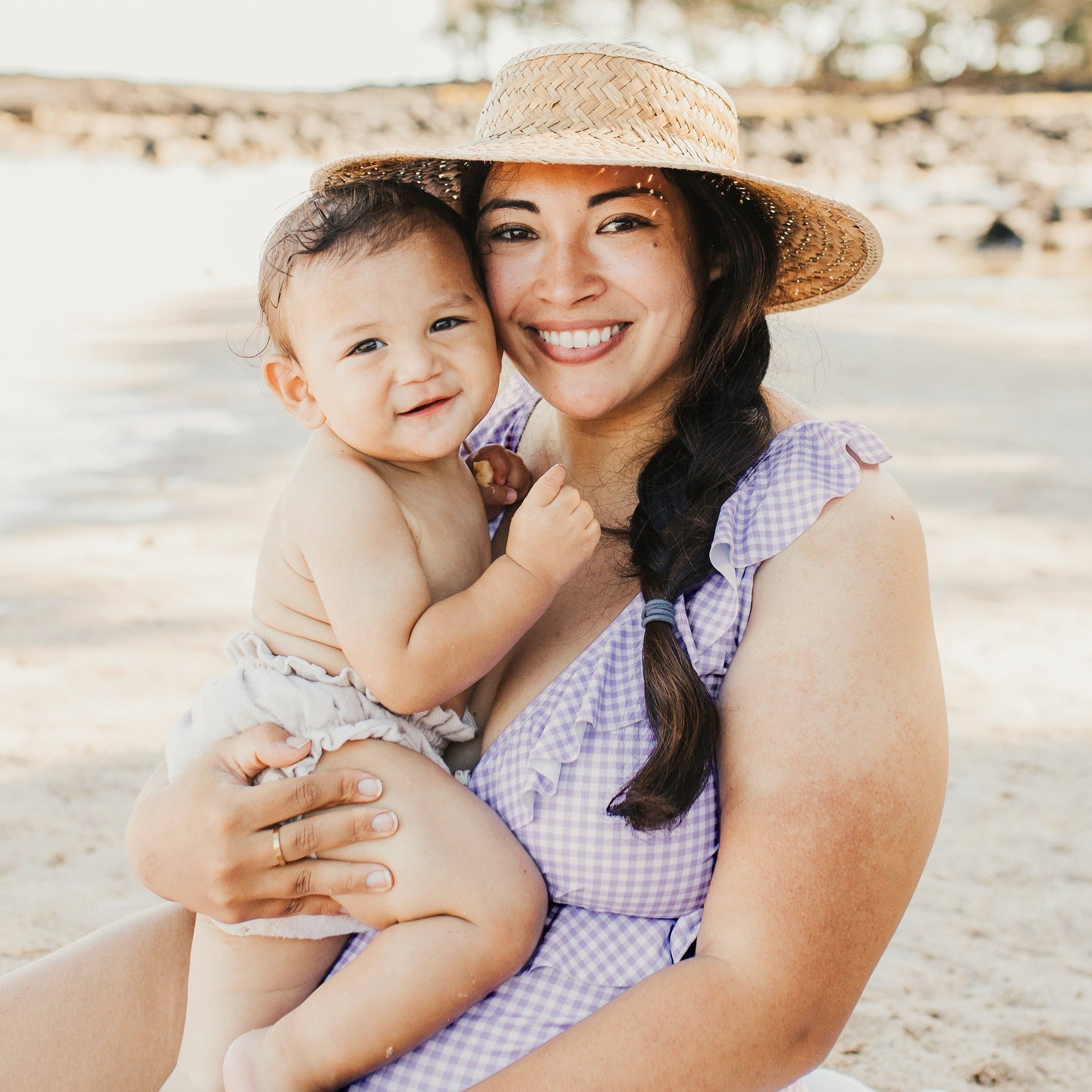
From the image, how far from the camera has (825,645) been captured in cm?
150

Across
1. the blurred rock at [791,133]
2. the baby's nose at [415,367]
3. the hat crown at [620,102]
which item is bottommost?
the baby's nose at [415,367]

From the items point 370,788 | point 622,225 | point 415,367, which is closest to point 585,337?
point 622,225

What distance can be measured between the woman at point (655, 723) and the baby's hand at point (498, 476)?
176 millimetres

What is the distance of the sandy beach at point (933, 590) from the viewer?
2703 millimetres

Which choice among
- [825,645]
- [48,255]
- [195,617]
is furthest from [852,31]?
[825,645]

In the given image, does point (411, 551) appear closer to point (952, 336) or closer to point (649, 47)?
point (649, 47)

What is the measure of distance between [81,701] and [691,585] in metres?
2.93

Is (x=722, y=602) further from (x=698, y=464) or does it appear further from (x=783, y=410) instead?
(x=783, y=410)

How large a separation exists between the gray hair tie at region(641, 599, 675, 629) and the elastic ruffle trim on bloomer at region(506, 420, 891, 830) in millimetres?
10

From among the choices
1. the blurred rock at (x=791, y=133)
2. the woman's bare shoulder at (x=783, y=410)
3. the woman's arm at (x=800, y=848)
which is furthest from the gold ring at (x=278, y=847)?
the blurred rock at (x=791, y=133)

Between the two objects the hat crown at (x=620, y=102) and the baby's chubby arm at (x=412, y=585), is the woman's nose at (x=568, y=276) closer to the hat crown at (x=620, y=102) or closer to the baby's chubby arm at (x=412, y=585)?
the hat crown at (x=620, y=102)

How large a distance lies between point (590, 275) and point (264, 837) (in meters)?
0.95

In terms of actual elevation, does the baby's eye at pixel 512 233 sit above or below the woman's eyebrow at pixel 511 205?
below

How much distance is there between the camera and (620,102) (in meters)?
1.88
